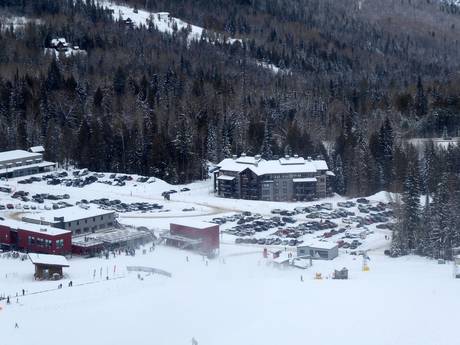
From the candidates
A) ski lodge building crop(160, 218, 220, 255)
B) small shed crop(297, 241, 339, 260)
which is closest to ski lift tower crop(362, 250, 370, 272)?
small shed crop(297, 241, 339, 260)

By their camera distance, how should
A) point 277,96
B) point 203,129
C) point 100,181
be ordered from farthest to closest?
point 277,96, point 203,129, point 100,181

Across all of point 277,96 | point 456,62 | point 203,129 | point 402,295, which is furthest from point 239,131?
point 456,62

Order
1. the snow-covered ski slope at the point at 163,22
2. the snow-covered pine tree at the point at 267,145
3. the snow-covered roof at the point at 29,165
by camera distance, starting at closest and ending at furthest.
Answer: the snow-covered roof at the point at 29,165
the snow-covered pine tree at the point at 267,145
the snow-covered ski slope at the point at 163,22

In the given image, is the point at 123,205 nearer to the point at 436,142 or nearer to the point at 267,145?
the point at 267,145

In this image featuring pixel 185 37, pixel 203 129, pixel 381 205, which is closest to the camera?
pixel 381 205

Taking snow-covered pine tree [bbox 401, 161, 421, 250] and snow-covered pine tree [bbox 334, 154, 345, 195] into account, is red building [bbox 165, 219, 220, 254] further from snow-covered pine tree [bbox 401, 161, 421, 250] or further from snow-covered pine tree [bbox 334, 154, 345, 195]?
snow-covered pine tree [bbox 334, 154, 345, 195]

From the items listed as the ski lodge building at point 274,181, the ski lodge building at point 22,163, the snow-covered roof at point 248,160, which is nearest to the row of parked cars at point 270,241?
the ski lodge building at point 274,181

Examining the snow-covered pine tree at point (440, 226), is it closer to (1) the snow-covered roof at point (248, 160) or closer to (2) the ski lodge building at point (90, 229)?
(2) the ski lodge building at point (90, 229)

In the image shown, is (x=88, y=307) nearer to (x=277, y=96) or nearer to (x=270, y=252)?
(x=270, y=252)
